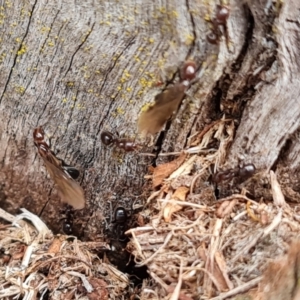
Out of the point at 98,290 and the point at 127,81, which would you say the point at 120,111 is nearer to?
the point at 127,81

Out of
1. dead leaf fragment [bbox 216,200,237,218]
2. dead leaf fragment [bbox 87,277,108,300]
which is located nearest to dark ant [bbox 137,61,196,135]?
dead leaf fragment [bbox 216,200,237,218]

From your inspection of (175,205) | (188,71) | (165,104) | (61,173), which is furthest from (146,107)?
(61,173)

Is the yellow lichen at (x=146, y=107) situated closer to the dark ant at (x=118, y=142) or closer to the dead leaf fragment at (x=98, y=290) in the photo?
the dark ant at (x=118, y=142)

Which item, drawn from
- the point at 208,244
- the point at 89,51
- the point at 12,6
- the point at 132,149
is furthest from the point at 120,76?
the point at 208,244

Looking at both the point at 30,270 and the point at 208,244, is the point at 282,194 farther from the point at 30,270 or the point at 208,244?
the point at 30,270

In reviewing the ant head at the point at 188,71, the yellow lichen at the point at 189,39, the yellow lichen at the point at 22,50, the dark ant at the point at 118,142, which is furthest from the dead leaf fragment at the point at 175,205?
the yellow lichen at the point at 22,50

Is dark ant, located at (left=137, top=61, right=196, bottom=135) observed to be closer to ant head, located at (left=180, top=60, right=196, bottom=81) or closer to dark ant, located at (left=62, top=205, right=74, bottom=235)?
ant head, located at (left=180, top=60, right=196, bottom=81)

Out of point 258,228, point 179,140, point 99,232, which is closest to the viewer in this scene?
point 258,228
